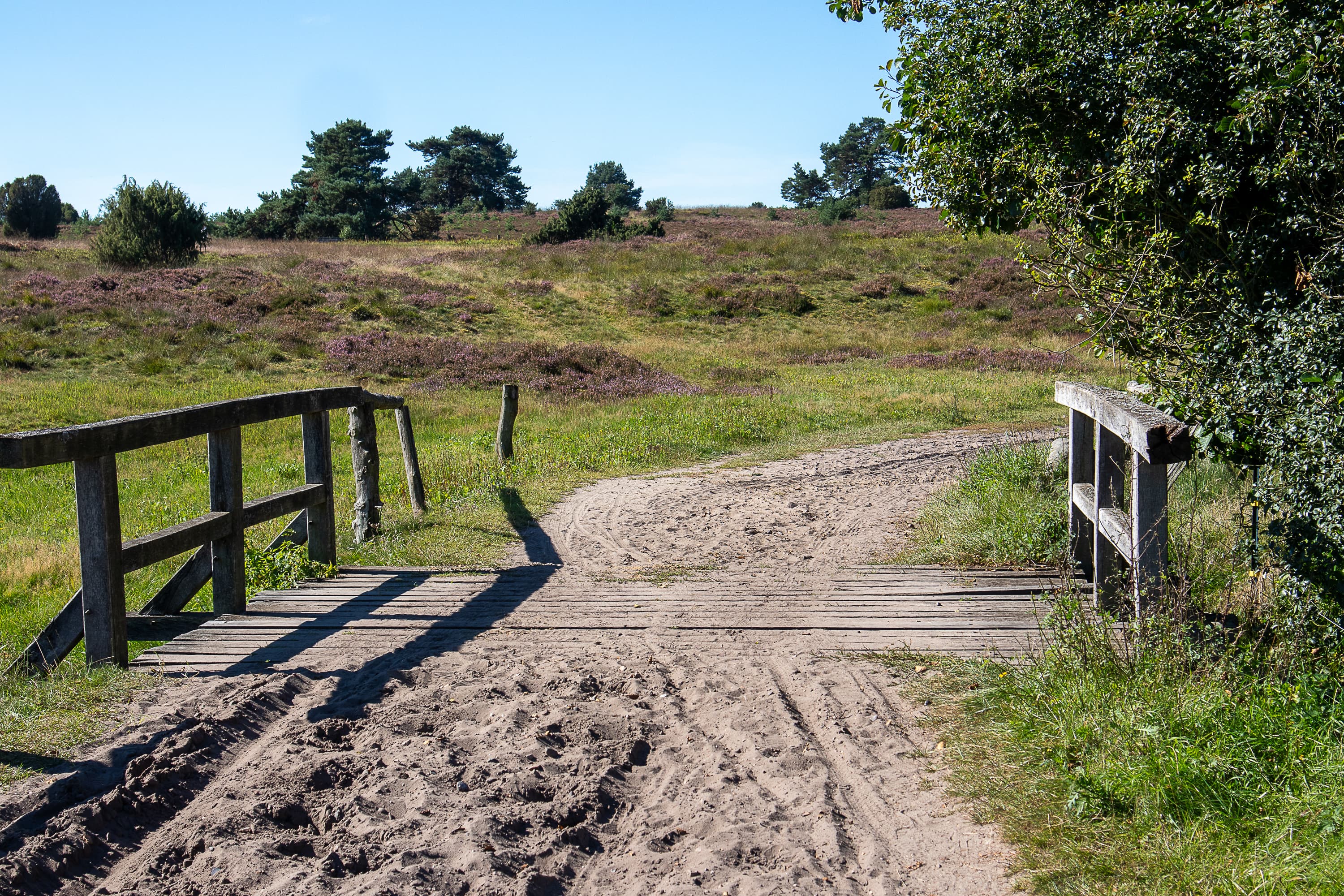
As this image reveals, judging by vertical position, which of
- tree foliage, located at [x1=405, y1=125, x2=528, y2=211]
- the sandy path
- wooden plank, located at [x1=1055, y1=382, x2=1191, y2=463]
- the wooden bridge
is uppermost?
tree foliage, located at [x1=405, y1=125, x2=528, y2=211]

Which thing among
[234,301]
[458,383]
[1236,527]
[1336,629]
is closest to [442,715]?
[1336,629]

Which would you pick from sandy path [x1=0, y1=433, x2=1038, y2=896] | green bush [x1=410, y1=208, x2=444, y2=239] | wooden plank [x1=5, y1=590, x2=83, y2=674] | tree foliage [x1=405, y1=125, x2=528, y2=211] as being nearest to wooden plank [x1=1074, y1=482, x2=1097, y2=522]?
sandy path [x1=0, y1=433, x2=1038, y2=896]

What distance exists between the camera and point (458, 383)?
23297 mm

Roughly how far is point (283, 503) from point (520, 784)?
415 centimetres

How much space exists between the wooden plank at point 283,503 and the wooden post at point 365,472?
4.72 feet

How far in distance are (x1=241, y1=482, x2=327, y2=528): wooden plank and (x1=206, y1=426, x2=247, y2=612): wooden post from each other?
120mm

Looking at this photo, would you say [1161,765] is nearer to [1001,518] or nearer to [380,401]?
[1001,518]

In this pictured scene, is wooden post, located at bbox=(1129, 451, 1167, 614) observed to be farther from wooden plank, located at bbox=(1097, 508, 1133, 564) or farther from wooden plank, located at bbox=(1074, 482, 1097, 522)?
wooden plank, located at bbox=(1074, 482, 1097, 522)

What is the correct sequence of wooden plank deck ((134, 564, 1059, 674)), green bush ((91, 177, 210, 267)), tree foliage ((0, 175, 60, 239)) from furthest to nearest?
tree foliage ((0, 175, 60, 239)) → green bush ((91, 177, 210, 267)) → wooden plank deck ((134, 564, 1059, 674))

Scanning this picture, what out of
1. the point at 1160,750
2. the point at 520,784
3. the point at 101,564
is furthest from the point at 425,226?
the point at 1160,750

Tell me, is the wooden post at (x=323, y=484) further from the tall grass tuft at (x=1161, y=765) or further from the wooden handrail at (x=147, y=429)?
the tall grass tuft at (x=1161, y=765)

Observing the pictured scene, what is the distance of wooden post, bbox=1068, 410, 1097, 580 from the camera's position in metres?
6.91

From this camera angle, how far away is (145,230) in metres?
36.7

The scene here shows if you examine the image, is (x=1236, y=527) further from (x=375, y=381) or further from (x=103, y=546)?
(x=375, y=381)
